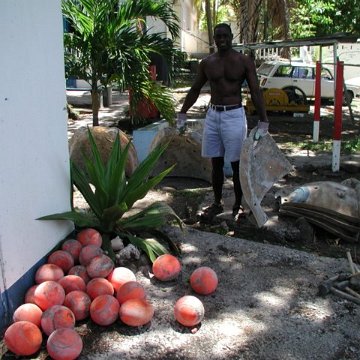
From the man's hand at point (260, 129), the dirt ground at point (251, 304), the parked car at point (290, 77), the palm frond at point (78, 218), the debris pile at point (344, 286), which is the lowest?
the dirt ground at point (251, 304)

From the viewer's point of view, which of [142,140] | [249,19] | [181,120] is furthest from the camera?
[249,19]

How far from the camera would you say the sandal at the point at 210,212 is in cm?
514

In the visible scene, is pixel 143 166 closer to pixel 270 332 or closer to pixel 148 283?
→ pixel 148 283

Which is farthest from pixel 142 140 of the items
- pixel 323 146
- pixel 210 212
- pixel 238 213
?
pixel 323 146

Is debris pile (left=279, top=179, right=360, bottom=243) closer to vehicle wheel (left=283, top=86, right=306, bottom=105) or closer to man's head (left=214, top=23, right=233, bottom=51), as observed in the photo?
man's head (left=214, top=23, right=233, bottom=51)

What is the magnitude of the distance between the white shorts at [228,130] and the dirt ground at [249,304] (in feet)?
2.37

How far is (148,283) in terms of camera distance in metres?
3.66

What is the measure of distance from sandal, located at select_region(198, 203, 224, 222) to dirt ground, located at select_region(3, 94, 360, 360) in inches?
3.2

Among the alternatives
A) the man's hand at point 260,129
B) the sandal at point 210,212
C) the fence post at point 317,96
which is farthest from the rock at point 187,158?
the fence post at point 317,96

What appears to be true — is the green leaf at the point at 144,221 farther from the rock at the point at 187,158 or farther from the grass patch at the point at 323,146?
the grass patch at the point at 323,146

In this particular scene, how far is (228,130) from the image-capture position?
16.1ft

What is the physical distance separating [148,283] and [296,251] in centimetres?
142

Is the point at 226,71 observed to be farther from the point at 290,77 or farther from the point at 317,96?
the point at 290,77

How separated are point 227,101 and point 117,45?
3.55 metres
